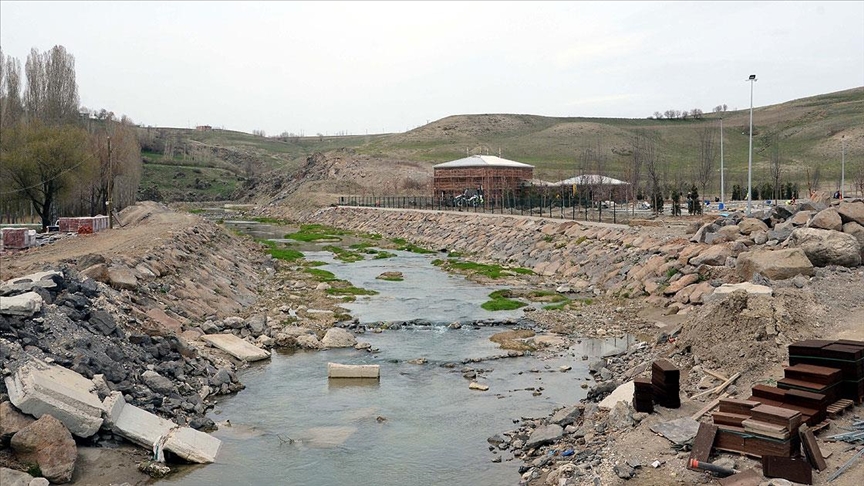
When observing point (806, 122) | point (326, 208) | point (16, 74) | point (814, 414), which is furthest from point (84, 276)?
point (806, 122)

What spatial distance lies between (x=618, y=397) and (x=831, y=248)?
1176 cm

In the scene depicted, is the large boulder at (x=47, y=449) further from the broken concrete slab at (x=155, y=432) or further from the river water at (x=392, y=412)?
the river water at (x=392, y=412)

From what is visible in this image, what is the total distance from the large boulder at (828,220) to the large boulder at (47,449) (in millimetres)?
22169

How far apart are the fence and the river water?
98.8 ft

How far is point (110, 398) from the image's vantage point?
43.4 ft

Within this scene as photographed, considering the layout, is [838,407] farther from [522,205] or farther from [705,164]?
[705,164]

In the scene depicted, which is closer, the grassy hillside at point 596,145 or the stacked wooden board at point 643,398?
the stacked wooden board at point 643,398

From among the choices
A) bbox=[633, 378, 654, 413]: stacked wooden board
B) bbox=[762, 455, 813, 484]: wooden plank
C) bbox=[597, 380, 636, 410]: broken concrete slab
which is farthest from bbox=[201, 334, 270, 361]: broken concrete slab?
bbox=[762, 455, 813, 484]: wooden plank

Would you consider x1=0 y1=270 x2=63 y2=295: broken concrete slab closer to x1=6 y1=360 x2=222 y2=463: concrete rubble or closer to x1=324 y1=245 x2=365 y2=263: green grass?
x1=6 y1=360 x2=222 y2=463: concrete rubble

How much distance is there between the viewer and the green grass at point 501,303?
2725cm

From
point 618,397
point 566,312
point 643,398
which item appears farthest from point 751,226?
point 643,398

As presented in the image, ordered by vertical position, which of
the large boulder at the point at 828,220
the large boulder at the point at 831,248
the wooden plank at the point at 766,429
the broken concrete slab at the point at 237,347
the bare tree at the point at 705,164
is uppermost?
the bare tree at the point at 705,164

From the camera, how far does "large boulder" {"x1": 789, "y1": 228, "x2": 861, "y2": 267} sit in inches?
856

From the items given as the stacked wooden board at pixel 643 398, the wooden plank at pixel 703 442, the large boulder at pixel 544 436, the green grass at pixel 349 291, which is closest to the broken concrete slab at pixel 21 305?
the large boulder at pixel 544 436
